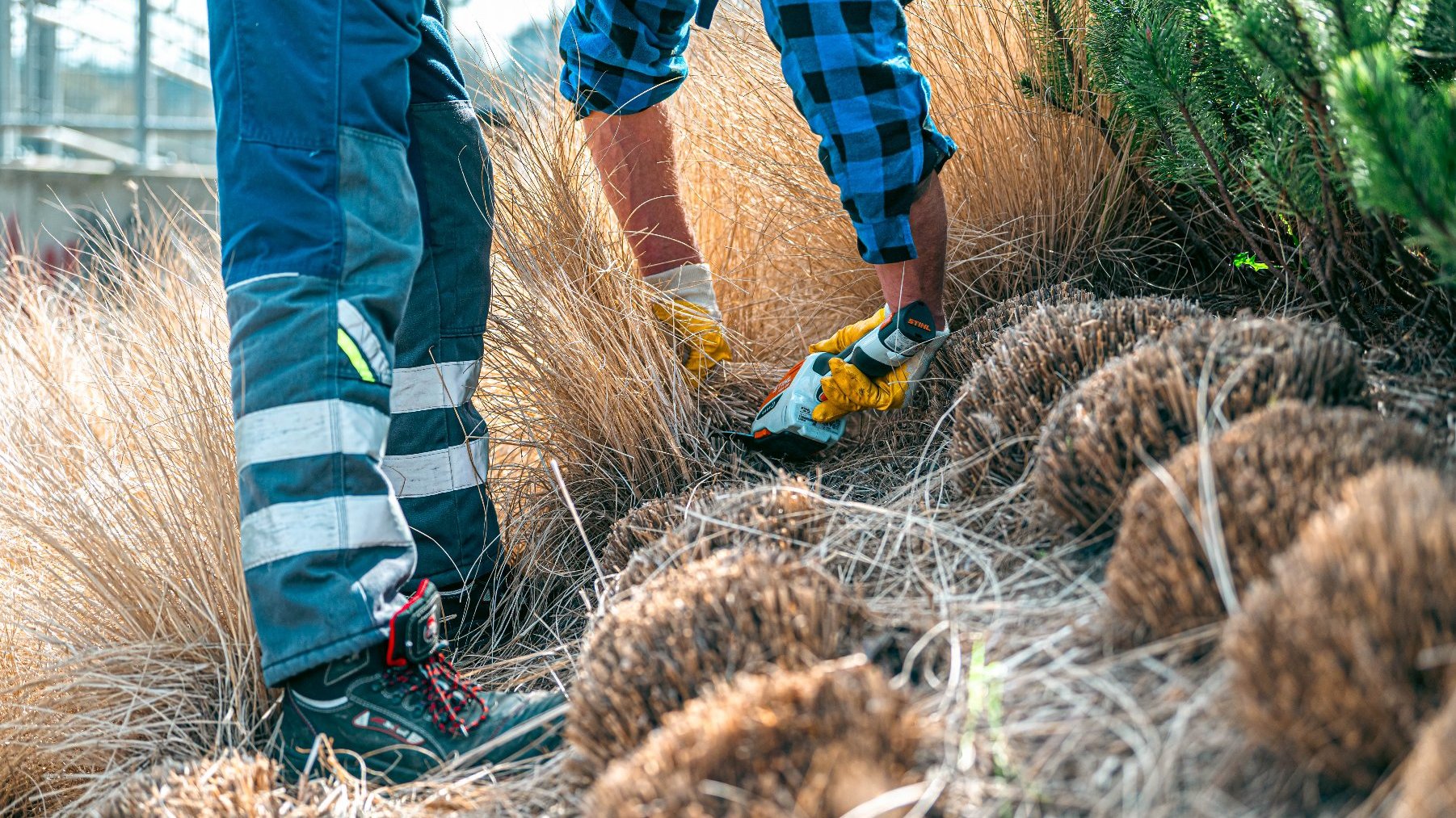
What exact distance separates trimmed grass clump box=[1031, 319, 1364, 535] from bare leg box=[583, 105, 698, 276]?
134 centimetres

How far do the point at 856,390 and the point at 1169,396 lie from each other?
0.94 metres

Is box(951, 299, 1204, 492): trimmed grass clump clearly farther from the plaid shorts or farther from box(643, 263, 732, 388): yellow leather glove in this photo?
box(643, 263, 732, 388): yellow leather glove

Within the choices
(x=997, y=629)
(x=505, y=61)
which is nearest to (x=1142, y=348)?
(x=997, y=629)

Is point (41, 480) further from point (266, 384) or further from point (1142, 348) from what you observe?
point (1142, 348)

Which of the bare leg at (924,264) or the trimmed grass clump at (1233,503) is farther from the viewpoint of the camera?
the bare leg at (924,264)

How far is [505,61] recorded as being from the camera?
9.12 feet

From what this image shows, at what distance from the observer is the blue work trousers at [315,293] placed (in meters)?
1.61

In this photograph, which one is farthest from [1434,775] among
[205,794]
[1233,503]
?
[205,794]

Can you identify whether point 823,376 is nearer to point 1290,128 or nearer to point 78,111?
point 1290,128

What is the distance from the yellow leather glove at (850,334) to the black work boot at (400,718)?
1.13m

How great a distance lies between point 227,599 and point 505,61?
1.61 m

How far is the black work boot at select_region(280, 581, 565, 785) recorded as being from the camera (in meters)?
1.64

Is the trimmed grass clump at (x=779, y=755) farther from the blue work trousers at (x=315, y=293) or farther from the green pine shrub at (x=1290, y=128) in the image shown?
the green pine shrub at (x=1290, y=128)

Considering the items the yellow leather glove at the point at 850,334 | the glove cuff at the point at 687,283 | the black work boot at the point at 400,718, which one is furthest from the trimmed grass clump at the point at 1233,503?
the glove cuff at the point at 687,283
